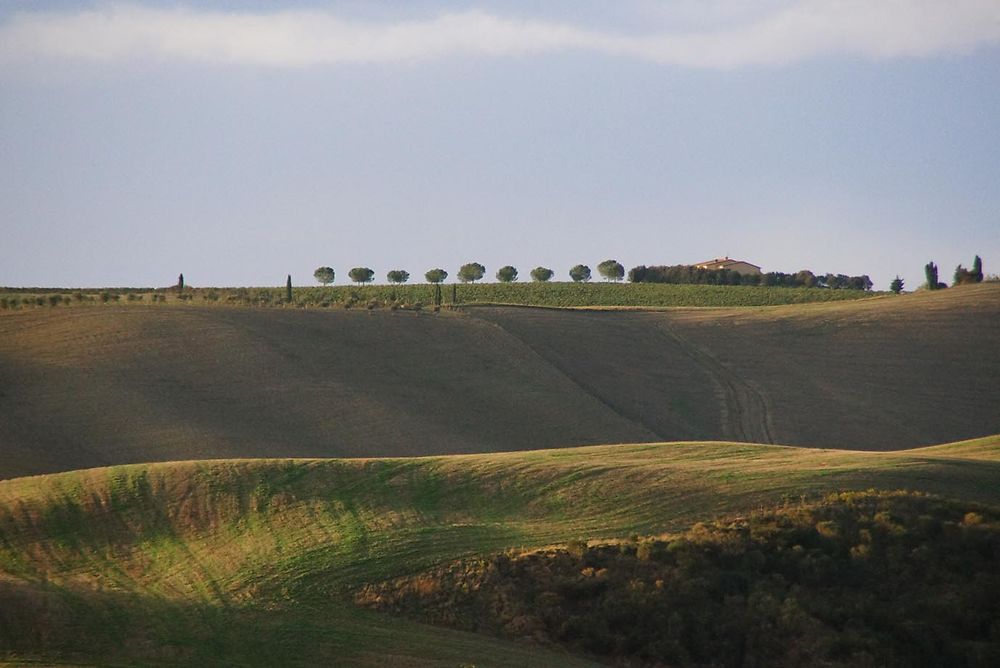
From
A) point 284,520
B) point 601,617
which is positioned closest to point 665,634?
point 601,617

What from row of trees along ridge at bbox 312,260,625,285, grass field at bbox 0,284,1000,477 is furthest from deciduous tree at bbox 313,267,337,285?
grass field at bbox 0,284,1000,477

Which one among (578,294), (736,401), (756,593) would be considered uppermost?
(578,294)

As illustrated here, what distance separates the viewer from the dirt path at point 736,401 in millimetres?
50906

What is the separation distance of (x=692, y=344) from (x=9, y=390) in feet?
116

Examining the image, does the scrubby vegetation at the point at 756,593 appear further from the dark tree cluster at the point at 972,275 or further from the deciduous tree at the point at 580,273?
the deciduous tree at the point at 580,273

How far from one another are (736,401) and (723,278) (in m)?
54.8

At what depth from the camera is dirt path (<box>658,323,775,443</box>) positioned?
167ft

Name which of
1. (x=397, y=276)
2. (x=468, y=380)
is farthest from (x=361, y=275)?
(x=468, y=380)

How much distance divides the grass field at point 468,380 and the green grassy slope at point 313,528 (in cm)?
1393

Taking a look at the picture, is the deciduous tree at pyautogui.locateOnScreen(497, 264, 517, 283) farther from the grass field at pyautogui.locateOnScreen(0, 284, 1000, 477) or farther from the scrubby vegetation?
the scrubby vegetation

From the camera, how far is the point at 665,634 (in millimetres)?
18562

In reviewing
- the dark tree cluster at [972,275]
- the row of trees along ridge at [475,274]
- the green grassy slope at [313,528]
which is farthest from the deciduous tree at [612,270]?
the green grassy slope at [313,528]

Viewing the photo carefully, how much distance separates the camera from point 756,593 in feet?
64.2

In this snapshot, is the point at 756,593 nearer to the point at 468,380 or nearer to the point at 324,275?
the point at 468,380
